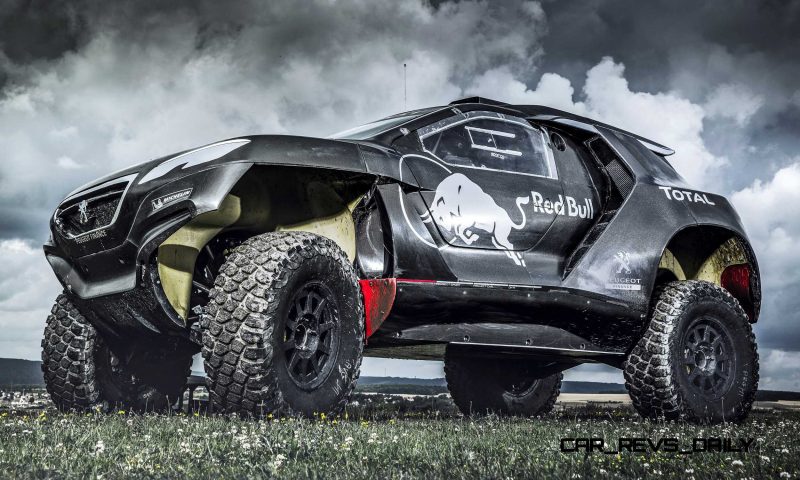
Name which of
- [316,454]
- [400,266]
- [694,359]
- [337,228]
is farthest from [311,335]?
[694,359]

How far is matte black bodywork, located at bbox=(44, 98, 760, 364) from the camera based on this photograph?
463cm

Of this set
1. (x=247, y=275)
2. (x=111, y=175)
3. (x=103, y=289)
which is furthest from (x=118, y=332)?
(x=247, y=275)

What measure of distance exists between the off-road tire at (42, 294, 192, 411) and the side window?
2.56m

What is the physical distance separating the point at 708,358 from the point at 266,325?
12.3 feet

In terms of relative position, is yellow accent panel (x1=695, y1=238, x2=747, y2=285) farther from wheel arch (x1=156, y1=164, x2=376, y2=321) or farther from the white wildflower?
the white wildflower

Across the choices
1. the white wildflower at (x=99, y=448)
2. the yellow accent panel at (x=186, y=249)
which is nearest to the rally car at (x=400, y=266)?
the yellow accent panel at (x=186, y=249)

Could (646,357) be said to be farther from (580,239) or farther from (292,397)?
(292,397)

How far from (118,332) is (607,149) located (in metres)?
3.68

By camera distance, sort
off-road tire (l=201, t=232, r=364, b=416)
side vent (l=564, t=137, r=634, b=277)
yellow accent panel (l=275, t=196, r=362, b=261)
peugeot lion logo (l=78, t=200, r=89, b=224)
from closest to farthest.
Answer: off-road tire (l=201, t=232, r=364, b=416)
peugeot lion logo (l=78, t=200, r=89, b=224)
yellow accent panel (l=275, t=196, r=362, b=261)
side vent (l=564, t=137, r=634, b=277)

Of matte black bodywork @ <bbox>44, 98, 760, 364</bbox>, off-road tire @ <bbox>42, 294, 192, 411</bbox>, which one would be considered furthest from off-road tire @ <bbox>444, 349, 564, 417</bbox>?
off-road tire @ <bbox>42, 294, 192, 411</bbox>

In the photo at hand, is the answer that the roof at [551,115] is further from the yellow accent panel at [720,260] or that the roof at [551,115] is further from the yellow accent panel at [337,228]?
the yellow accent panel at [337,228]

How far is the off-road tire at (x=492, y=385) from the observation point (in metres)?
7.68

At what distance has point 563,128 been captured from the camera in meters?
6.41

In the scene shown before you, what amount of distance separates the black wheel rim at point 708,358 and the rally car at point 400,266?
0.05 feet
